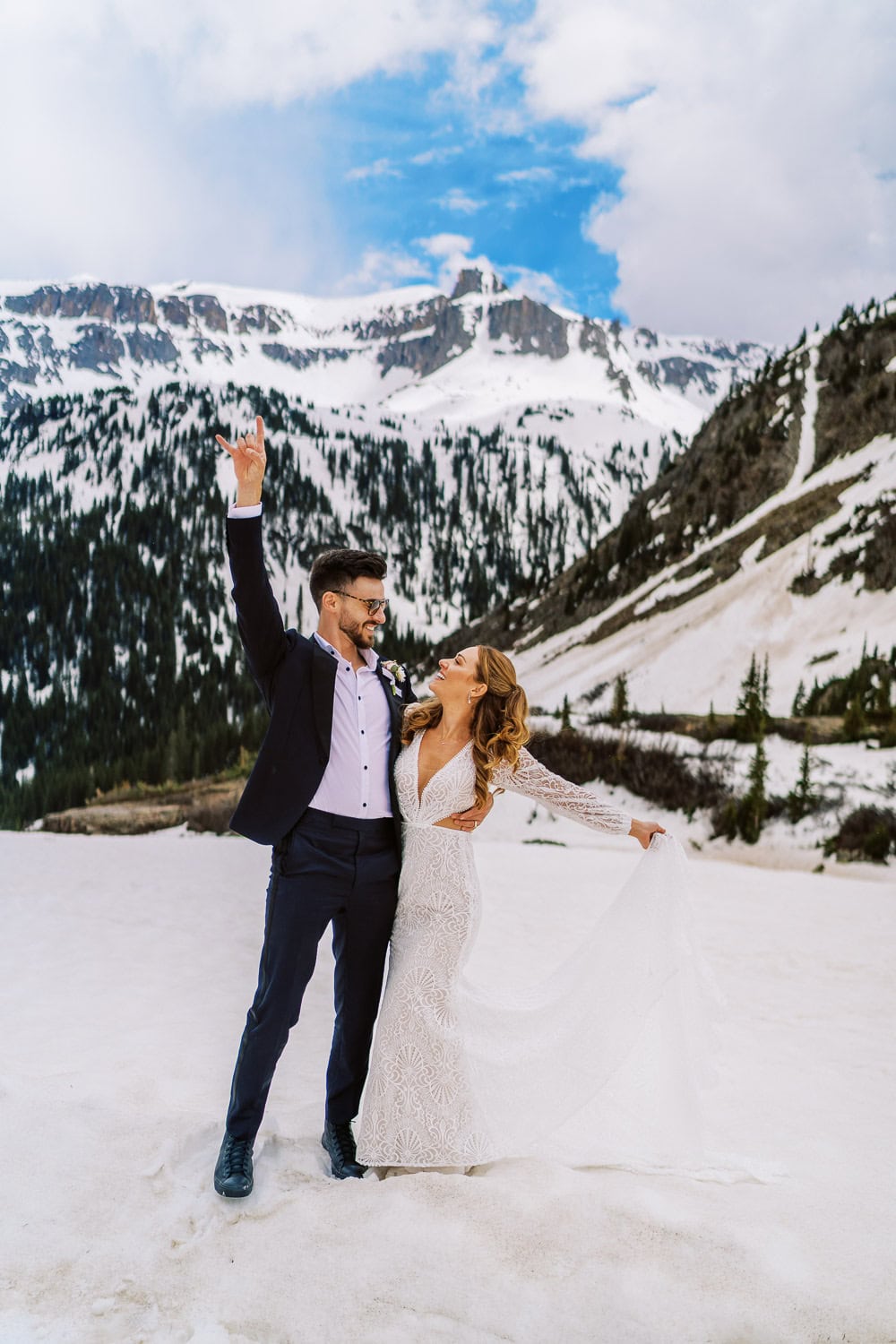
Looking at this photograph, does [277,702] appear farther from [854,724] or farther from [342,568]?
[854,724]

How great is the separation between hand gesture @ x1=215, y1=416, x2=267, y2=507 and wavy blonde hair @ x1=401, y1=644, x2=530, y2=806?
46.5 inches

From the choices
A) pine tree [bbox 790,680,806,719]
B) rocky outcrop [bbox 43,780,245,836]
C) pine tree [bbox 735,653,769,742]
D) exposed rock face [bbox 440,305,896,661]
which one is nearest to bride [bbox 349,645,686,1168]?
pine tree [bbox 735,653,769,742]

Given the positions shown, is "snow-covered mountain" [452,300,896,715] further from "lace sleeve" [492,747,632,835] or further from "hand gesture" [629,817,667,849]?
"lace sleeve" [492,747,632,835]

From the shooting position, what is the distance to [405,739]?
397 centimetres

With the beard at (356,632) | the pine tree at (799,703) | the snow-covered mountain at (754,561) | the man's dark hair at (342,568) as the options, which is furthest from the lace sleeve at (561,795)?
the snow-covered mountain at (754,561)

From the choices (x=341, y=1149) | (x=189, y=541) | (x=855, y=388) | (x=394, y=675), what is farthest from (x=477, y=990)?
(x=189, y=541)

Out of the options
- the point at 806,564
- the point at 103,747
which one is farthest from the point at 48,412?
the point at 806,564

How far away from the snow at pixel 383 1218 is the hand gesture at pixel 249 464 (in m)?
2.79

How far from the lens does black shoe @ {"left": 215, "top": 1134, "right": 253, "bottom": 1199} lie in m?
3.33

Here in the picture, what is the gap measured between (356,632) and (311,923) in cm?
127

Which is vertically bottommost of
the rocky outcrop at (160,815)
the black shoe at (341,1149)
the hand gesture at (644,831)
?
the rocky outcrop at (160,815)

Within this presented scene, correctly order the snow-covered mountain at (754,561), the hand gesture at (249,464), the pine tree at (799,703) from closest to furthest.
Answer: the hand gesture at (249,464)
the pine tree at (799,703)
the snow-covered mountain at (754,561)

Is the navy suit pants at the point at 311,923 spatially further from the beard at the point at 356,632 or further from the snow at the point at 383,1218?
the beard at the point at 356,632

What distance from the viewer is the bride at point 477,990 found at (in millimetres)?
3670
